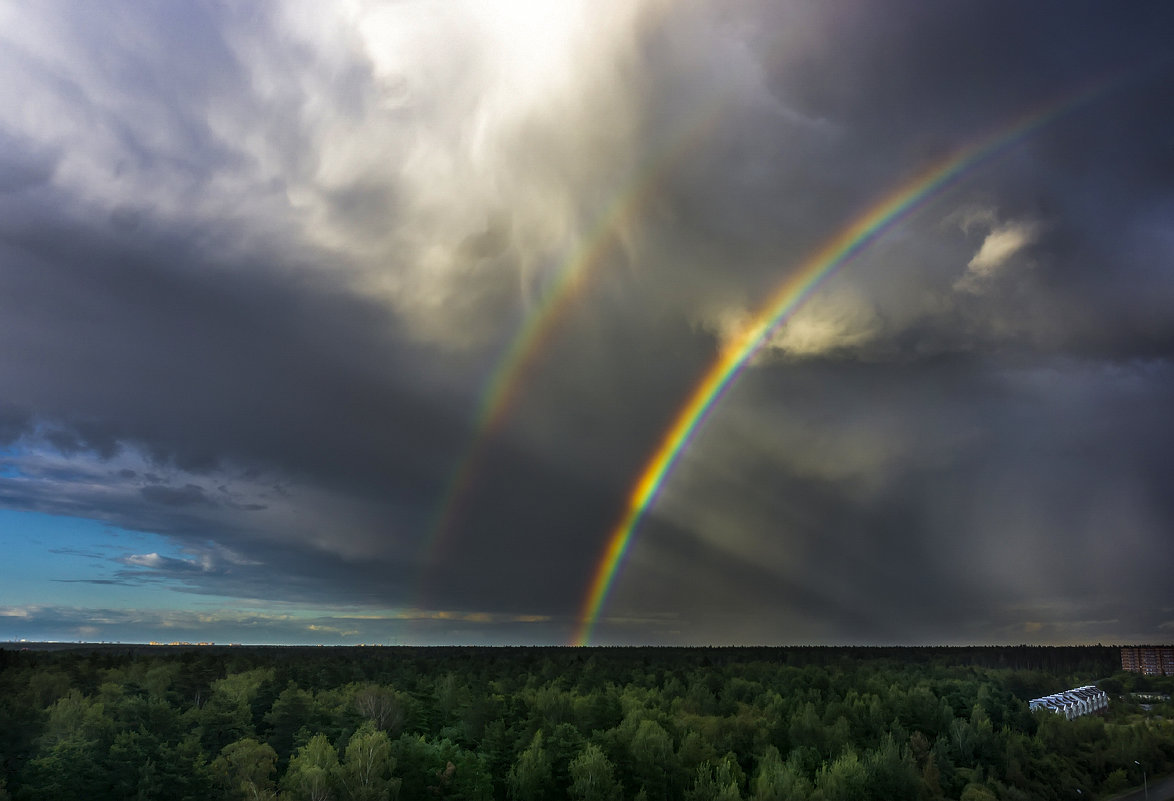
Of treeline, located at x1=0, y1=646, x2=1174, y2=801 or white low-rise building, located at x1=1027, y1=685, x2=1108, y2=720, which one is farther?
white low-rise building, located at x1=1027, y1=685, x2=1108, y2=720

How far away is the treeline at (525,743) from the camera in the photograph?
61.3 m

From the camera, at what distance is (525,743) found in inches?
3211

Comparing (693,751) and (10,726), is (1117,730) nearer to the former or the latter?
(693,751)

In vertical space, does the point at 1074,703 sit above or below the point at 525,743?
above

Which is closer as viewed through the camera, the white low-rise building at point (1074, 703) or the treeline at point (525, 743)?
the treeline at point (525, 743)

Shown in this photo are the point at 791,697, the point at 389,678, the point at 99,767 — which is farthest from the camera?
the point at 389,678

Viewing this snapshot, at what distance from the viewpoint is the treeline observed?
61281mm

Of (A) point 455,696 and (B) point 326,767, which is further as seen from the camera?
(A) point 455,696

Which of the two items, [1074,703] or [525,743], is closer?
[525,743]

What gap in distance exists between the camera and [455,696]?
104m

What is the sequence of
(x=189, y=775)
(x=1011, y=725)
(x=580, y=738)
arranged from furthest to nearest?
(x=1011, y=725) → (x=580, y=738) → (x=189, y=775)

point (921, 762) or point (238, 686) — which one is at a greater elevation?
point (238, 686)

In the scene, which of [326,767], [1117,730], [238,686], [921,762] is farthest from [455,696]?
[1117,730]

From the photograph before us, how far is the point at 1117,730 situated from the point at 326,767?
401 ft
